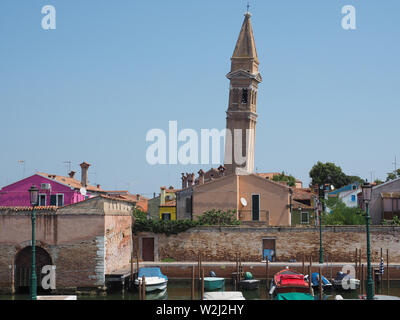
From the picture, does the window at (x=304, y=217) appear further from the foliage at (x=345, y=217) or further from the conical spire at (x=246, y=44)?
the conical spire at (x=246, y=44)

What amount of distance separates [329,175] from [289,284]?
60.2m

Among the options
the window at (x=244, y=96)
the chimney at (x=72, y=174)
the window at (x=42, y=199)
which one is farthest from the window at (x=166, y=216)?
the window at (x=244, y=96)

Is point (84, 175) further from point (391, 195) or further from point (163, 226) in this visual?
point (391, 195)

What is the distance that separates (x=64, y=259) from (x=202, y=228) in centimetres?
991

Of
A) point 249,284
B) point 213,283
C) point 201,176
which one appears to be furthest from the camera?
point 201,176

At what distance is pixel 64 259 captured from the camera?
100 feet

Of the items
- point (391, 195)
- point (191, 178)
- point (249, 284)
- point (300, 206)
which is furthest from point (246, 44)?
point (249, 284)

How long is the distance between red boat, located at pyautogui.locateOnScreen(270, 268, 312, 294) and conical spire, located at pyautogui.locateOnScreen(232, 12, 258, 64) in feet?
131

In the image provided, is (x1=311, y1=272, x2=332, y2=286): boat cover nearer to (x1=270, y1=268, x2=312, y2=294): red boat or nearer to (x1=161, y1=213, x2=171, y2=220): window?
(x1=270, y1=268, x2=312, y2=294): red boat

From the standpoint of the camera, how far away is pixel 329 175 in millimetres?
87250

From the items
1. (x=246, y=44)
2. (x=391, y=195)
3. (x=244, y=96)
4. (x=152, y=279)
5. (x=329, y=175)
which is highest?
(x=246, y=44)

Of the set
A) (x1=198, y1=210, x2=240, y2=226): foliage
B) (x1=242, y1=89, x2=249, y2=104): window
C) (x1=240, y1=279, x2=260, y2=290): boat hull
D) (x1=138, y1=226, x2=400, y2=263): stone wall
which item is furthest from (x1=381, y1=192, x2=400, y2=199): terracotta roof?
(x1=242, y1=89, x2=249, y2=104): window
